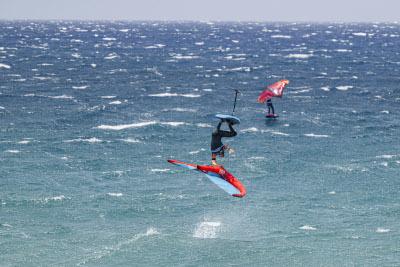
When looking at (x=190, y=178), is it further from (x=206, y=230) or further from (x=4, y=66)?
(x=4, y=66)

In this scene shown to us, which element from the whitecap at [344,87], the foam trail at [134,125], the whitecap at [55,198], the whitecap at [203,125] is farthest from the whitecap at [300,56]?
the whitecap at [55,198]

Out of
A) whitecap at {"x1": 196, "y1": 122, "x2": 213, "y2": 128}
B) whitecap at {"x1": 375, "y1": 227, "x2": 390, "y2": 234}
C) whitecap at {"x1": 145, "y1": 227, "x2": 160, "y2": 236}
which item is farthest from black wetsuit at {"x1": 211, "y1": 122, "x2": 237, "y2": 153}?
whitecap at {"x1": 196, "y1": 122, "x2": 213, "y2": 128}

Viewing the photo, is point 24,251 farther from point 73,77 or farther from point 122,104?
point 73,77

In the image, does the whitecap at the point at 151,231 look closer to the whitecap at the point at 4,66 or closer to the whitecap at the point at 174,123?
the whitecap at the point at 174,123

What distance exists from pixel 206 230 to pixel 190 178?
13135 mm

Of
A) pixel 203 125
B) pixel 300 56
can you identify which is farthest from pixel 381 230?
pixel 300 56

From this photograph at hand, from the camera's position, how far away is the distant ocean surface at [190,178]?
45.4 metres

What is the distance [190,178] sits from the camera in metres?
61.1

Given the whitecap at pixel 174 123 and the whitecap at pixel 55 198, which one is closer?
the whitecap at pixel 55 198

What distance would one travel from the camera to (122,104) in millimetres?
98625

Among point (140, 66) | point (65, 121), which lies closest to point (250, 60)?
point (140, 66)

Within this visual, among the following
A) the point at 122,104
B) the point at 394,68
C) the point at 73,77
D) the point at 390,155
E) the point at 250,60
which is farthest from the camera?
the point at 250,60

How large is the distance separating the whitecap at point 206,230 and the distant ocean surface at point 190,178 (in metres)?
0.08

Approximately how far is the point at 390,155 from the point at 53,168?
36.6 meters
